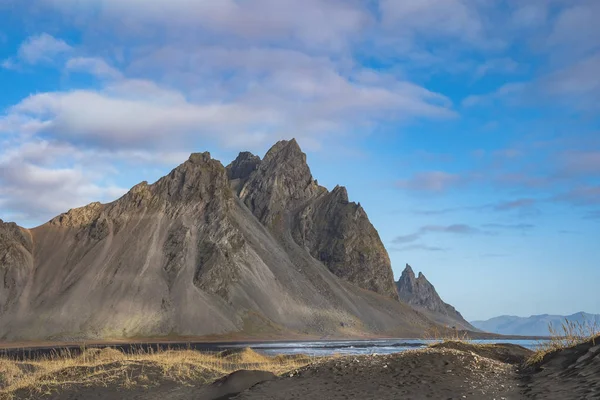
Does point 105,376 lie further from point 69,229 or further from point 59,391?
point 69,229

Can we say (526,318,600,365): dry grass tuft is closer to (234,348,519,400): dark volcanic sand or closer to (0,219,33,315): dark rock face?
(234,348,519,400): dark volcanic sand

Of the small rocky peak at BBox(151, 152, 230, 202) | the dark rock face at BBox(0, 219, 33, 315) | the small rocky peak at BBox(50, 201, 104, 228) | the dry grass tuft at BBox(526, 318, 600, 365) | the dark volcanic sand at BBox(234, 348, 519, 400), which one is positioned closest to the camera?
the dark volcanic sand at BBox(234, 348, 519, 400)

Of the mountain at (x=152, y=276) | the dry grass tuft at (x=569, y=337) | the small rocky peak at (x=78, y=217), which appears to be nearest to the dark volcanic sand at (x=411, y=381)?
the dry grass tuft at (x=569, y=337)

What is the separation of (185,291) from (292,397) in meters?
147

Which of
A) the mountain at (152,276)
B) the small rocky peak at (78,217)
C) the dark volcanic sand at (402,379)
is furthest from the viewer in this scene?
the small rocky peak at (78,217)

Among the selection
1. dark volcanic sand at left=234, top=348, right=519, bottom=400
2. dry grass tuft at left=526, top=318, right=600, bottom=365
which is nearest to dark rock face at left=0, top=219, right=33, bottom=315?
dark volcanic sand at left=234, top=348, right=519, bottom=400

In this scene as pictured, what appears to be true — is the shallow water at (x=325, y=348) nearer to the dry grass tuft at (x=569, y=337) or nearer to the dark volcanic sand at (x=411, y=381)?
the dark volcanic sand at (x=411, y=381)

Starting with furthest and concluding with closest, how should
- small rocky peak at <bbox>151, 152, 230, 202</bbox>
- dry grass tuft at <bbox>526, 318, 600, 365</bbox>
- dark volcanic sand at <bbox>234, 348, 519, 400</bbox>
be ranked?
small rocky peak at <bbox>151, 152, 230, 202</bbox> < dry grass tuft at <bbox>526, 318, 600, 365</bbox> < dark volcanic sand at <bbox>234, 348, 519, 400</bbox>

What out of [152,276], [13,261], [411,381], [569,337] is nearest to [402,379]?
[411,381]

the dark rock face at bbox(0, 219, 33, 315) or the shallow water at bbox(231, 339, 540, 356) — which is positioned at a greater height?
the dark rock face at bbox(0, 219, 33, 315)

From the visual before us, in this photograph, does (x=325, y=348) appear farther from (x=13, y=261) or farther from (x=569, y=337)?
(x=13, y=261)

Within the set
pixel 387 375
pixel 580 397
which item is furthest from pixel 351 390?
pixel 580 397

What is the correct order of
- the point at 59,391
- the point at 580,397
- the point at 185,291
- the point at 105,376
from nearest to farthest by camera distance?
the point at 580,397, the point at 59,391, the point at 105,376, the point at 185,291

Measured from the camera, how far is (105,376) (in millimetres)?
26547
